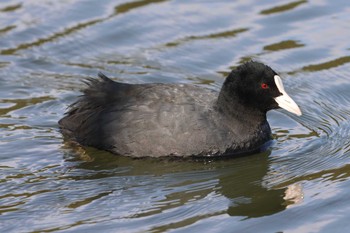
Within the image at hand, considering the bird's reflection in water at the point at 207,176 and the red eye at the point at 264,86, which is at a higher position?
the red eye at the point at 264,86

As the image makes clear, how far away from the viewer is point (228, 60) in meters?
9.67

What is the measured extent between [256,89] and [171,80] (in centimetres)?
173

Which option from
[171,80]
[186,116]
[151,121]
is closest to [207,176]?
[186,116]

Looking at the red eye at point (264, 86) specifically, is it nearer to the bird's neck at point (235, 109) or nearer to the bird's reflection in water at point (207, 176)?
the bird's neck at point (235, 109)

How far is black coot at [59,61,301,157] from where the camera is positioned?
7.62m

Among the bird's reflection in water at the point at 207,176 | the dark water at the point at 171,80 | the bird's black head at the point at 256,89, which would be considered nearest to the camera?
the dark water at the point at 171,80

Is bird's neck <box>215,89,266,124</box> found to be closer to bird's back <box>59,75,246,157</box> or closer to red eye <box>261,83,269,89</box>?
bird's back <box>59,75,246,157</box>

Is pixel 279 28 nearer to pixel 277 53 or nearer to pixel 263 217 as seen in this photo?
pixel 277 53

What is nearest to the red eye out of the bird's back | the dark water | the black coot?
the black coot

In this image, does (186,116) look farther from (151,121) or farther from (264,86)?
(264,86)

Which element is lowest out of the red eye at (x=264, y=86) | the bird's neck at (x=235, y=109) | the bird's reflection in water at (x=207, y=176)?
the bird's reflection in water at (x=207, y=176)

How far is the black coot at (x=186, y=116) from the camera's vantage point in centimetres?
762

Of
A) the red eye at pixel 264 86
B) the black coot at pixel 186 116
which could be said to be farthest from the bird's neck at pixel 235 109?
the red eye at pixel 264 86

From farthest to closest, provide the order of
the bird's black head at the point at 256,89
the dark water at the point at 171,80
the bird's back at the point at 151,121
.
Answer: the bird's black head at the point at 256,89, the bird's back at the point at 151,121, the dark water at the point at 171,80
